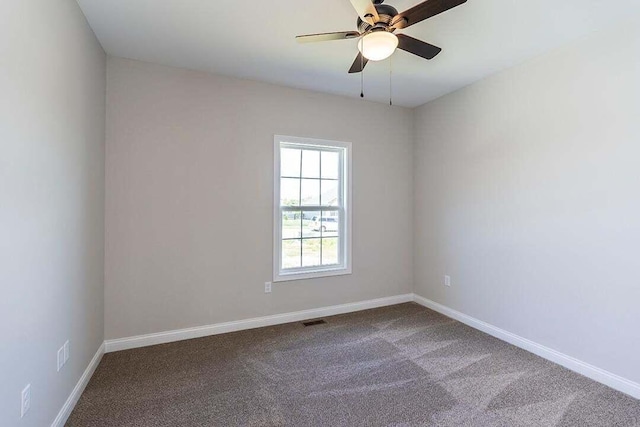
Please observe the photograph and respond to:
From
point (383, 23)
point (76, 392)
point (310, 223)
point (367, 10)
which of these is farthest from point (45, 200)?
point (310, 223)

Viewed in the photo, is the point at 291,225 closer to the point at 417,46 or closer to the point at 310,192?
the point at 310,192

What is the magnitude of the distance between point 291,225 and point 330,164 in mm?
913

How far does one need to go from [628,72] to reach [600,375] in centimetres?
222

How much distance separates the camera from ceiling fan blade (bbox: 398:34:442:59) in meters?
1.95

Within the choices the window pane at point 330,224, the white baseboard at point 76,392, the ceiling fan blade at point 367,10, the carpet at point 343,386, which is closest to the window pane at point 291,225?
the window pane at point 330,224

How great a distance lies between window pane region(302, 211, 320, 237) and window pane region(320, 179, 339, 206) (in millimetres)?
192

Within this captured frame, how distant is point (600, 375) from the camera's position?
7.64 ft

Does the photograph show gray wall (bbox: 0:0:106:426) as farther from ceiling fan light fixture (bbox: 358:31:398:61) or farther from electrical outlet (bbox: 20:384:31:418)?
ceiling fan light fixture (bbox: 358:31:398:61)

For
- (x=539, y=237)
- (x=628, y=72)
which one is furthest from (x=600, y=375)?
(x=628, y=72)

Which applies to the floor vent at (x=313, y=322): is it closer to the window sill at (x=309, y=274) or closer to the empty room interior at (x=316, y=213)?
the empty room interior at (x=316, y=213)

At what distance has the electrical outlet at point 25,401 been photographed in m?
1.44

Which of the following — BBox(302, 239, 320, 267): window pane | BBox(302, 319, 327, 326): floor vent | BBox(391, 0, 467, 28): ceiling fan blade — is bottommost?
BBox(302, 319, 327, 326): floor vent

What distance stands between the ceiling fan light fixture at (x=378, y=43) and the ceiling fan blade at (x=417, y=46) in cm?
14

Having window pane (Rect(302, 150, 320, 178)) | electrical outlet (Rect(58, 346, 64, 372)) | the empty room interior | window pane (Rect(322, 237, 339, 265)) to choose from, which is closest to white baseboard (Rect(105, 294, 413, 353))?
the empty room interior
